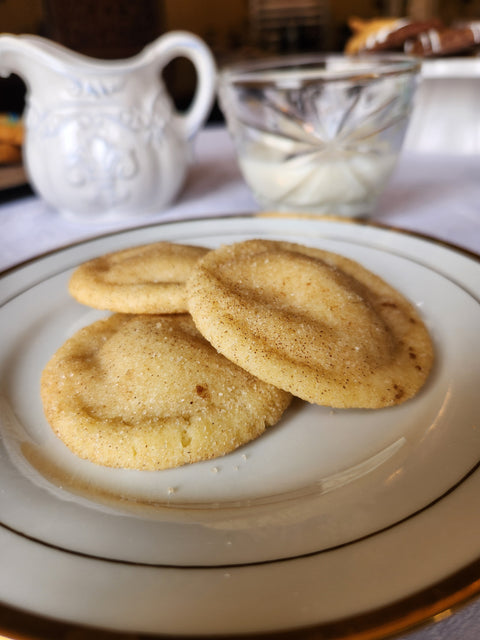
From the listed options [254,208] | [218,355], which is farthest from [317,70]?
[218,355]

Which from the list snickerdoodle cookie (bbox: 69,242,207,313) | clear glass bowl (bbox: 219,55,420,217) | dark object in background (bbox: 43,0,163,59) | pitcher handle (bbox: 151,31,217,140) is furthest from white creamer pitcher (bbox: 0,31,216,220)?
dark object in background (bbox: 43,0,163,59)

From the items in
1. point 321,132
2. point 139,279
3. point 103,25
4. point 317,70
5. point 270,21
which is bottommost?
point 139,279

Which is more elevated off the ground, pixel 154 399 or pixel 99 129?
pixel 99 129

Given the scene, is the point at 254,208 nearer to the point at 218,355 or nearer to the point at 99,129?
the point at 99,129

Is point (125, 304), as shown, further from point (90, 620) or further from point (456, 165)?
point (456, 165)

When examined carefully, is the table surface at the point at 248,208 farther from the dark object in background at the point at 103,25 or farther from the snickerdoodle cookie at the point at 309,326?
the dark object in background at the point at 103,25
